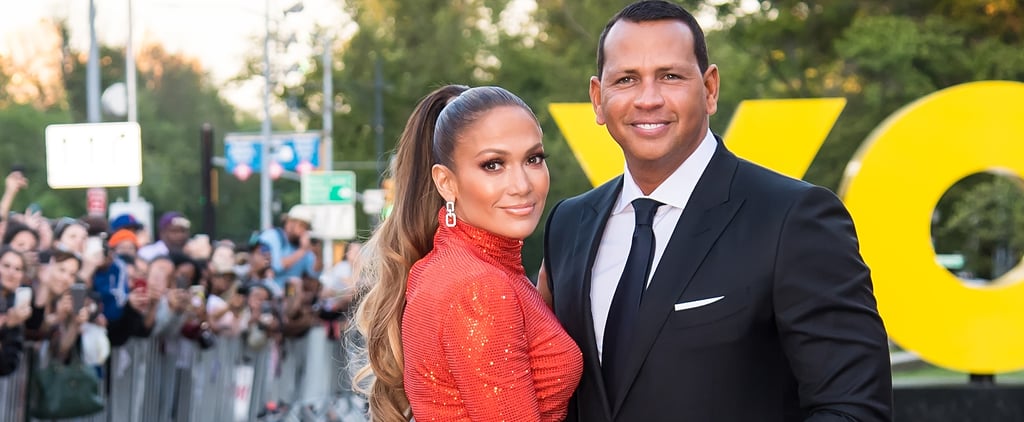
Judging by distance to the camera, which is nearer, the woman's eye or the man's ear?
the woman's eye

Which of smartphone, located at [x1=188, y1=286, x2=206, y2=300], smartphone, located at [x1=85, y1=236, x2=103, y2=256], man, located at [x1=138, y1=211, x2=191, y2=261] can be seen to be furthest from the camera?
man, located at [x1=138, y1=211, x2=191, y2=261]

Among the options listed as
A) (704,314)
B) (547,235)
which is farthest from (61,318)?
(704,314)

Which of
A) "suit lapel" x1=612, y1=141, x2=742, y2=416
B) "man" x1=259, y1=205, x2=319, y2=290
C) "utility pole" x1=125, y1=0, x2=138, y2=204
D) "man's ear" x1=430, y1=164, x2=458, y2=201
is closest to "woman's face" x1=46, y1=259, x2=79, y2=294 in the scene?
"man" x1=259, y1=205, x2=319, y2=290

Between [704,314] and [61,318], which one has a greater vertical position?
[704,314]

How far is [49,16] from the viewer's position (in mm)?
59844

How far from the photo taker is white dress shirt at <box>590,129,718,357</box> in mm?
3453

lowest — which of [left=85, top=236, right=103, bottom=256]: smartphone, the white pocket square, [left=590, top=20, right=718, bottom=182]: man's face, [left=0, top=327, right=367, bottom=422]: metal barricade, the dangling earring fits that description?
[left=0, top=327, right=367, bottom=422]: metal barricade

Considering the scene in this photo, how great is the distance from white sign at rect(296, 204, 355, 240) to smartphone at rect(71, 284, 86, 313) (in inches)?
678

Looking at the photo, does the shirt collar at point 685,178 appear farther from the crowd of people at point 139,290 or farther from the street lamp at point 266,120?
the street lamp at point 266,120

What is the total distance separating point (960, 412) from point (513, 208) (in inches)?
349

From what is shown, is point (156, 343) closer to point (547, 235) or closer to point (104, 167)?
point (104, 167)

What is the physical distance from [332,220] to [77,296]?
58.0 ft

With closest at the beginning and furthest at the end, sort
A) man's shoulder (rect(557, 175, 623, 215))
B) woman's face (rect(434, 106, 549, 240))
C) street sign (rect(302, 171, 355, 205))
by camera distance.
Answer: woman's face (rect(434, 106, 549, 240)) → man's shoulder (rect(557, 175, 623, 215)) → street sign (rect(302, 171, 355, 205))

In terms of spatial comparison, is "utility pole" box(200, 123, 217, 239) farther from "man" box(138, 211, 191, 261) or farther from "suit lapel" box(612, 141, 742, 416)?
"suit lapel" box(612, 141, 742, 416)
